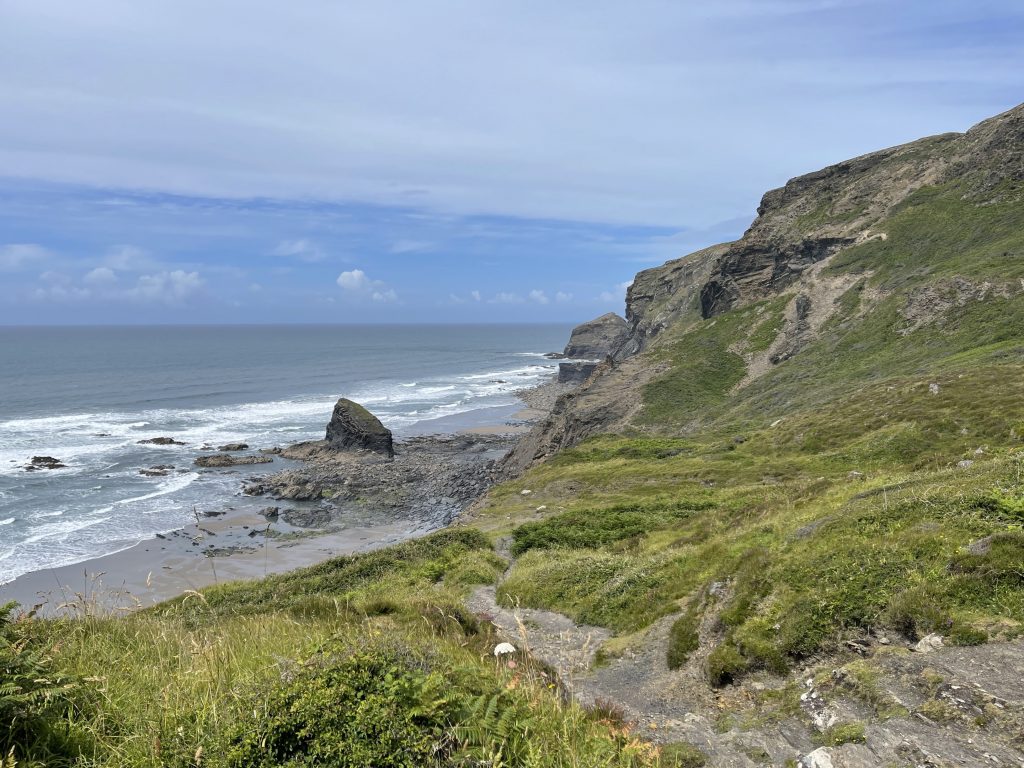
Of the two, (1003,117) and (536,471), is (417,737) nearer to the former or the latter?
(536,471)

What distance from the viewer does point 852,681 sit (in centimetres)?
718

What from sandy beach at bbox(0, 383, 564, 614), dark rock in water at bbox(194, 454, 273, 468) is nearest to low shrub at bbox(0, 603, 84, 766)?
sandy beach at bbox(0, 383, 564, 614)

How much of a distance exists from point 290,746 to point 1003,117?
91755 mm

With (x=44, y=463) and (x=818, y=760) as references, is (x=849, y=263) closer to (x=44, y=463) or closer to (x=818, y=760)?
(x=818, y=760)

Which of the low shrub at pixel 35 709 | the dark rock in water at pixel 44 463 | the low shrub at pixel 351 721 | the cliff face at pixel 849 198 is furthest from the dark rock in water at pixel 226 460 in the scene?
the low shrub at pixel 351 721

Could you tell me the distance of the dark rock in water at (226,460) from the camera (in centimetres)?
6309

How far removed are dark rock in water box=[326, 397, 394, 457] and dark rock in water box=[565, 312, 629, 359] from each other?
371ft

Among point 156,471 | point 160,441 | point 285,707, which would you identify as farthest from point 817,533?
point 160,441

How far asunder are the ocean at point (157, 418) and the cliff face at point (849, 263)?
107 feet

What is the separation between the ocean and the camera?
45.1 meters

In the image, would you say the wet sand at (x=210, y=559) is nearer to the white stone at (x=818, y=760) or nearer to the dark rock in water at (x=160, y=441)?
the white stone at (x=818, y=760)

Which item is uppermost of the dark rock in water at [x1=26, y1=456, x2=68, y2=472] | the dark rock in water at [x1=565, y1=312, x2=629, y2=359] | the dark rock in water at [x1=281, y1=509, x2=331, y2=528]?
the dark rock in water at [x1=565, y1=312, x2=629, y2=359]

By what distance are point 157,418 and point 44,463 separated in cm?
2850

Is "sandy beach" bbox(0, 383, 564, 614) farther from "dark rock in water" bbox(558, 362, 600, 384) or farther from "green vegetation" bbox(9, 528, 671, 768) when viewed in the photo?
"dark rock in water" bbox(558, 362, 600, 384)
